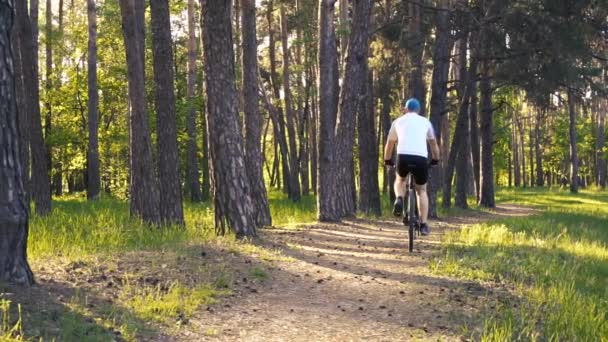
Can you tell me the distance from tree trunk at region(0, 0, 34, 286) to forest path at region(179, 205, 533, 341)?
1644 millimetres

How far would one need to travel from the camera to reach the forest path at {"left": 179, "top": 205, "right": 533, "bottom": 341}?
16.4 feet

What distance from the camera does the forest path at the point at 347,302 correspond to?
16.4ft

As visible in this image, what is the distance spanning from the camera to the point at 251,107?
13.0m

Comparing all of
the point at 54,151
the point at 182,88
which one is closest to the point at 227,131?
the point at 182,88

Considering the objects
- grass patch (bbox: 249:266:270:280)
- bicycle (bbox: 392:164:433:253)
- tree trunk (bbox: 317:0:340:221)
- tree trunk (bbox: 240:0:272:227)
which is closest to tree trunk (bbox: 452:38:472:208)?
tree trunk (bbox: 317:0:340:221)

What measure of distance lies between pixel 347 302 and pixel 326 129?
354 inches

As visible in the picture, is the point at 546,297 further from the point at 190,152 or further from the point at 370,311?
the point at 190,152

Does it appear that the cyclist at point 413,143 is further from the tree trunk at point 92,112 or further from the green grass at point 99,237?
the tree trunk at point 92,112

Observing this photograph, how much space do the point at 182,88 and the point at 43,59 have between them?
13265 millimetres

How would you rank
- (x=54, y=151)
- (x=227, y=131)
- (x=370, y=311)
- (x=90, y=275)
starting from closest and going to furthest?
(x=370, y=311) < (x=90, y=275) < (x=227, y=131) < (x=54, y=151)

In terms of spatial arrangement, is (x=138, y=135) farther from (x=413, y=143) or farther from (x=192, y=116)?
(x=192, y=116)

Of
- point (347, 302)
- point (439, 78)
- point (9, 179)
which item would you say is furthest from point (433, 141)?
point (439, 78)

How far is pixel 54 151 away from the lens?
32.4m

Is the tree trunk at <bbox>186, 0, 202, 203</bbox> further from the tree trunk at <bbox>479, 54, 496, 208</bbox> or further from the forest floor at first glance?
the forest floor
